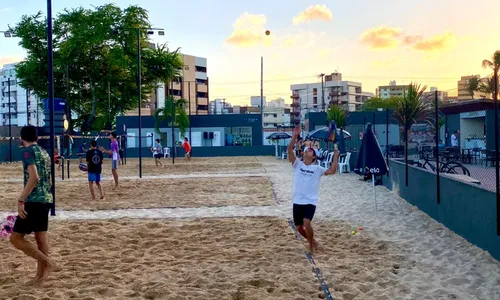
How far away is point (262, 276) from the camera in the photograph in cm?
645

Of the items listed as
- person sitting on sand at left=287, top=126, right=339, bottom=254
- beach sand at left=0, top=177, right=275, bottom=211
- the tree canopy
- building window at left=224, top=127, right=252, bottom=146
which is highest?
the tree canopy

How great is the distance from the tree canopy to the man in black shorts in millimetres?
43031

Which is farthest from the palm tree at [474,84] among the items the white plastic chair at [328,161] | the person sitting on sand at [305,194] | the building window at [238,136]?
the building window at [238,136]

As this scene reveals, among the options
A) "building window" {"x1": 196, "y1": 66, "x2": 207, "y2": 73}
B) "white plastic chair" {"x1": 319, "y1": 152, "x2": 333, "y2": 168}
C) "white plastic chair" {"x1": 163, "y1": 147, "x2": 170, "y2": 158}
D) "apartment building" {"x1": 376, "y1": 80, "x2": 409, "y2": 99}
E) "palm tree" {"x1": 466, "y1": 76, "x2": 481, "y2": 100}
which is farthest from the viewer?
"apartment building" {"x1": 376, "y1": 80, "x2": 409, "y2": 99}

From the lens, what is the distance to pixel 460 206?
28.9ft

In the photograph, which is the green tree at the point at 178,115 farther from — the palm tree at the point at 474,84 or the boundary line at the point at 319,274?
the boundary line at the point at 319,274

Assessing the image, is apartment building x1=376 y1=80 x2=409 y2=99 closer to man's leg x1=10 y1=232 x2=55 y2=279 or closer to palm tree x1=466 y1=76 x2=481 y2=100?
palm tree x1=466 y1=76 x2=481 y2=100

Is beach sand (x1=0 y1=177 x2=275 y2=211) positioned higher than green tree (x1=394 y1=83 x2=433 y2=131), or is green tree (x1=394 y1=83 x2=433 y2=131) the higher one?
green tree (x1=394 y1=83 x2=433 y2=131)

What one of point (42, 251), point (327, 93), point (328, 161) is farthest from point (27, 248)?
point (327, 93)

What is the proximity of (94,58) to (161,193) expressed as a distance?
1479 inches

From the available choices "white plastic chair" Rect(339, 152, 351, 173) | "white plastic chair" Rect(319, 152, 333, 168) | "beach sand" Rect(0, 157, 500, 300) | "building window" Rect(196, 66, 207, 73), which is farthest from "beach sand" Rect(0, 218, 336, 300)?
"building window" Rect(196, 66, 207, 73)

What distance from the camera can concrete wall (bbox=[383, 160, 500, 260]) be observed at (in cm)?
742

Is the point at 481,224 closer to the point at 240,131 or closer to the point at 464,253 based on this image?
the point at 464,253

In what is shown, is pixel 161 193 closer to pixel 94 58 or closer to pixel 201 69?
pixel 94 58
